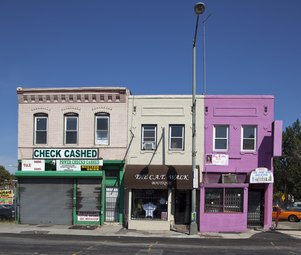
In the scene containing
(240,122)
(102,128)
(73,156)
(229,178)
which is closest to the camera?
(229,178)

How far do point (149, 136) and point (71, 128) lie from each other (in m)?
4.43

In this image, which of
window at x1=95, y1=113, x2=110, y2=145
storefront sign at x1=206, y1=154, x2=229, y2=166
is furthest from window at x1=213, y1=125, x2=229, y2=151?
window at x1=95, y1=113, x2=110, y2=145

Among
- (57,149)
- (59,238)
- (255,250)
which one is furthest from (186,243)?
(57,149)

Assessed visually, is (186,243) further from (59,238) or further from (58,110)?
(58,110)

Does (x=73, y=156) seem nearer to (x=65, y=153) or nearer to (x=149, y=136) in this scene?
(x=65, y=153)

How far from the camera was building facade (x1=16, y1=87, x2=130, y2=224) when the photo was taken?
24.2m

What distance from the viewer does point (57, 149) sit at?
24.6m

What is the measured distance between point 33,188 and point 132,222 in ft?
20.0

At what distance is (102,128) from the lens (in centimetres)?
2470

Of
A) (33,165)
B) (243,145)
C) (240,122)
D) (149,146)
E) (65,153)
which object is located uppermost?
(240,122)

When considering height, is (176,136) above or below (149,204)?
above

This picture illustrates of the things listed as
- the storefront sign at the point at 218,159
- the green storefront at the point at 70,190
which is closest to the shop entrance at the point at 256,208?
the storefront sign at the point at 218,159

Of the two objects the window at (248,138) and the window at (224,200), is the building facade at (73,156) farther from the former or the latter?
the window at (248,138)

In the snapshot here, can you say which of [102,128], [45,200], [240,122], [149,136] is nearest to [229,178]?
[240,122]
